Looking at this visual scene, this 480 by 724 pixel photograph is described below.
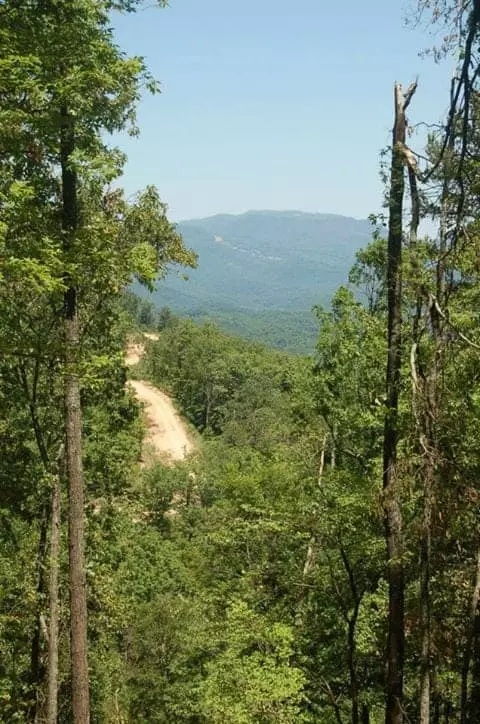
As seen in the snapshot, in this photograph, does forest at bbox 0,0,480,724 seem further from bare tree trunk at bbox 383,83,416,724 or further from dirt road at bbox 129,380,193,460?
dirt road at bbox 129,380,193,460

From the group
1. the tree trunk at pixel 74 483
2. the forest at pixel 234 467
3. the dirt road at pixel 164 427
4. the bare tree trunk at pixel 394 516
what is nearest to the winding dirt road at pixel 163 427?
the dirt road at pixel 164 427

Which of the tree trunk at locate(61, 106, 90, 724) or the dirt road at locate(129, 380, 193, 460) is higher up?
the tree trunk at locate(61, 106, 90, 724)

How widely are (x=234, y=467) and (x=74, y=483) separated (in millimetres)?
12709

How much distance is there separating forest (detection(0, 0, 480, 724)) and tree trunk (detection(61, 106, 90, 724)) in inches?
1.0

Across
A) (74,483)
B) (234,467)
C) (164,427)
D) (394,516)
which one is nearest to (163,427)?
(164,427)

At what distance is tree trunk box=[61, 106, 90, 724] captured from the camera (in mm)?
7507

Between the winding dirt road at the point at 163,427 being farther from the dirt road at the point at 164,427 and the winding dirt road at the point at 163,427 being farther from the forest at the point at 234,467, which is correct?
the forest at the point at 234,467

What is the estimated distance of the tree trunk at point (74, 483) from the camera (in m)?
7.51

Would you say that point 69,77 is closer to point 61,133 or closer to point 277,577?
point 61,133

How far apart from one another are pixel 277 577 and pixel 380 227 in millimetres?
10959

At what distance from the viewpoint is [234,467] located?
20266mm

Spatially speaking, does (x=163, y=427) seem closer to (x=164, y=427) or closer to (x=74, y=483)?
(x=164, y=427)

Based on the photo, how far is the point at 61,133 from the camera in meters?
7.19

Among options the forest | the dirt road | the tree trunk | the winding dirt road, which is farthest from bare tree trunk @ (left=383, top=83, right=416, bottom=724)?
the dirt road
